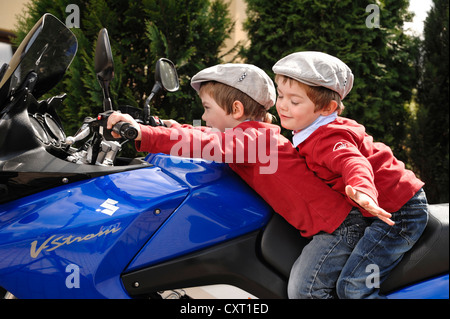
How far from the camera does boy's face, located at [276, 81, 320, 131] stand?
159cm

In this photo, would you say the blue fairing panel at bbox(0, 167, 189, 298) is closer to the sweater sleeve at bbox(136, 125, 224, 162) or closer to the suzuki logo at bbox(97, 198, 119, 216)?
the suzuki logo at bbox(97, 198, 119, 216)

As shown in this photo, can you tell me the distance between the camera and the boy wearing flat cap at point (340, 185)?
4.62ft

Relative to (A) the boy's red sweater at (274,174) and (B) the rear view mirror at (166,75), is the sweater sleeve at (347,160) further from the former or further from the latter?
(B) the rear view mirror at (166,75)

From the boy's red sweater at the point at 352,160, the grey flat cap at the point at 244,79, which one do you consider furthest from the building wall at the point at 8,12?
the boy's red sweater at the point at 352,160

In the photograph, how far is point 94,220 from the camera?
4.28 feet

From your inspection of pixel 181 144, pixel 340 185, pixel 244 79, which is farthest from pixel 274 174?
pixel 244 79

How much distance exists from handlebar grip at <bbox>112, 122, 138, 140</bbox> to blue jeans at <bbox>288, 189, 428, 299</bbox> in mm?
716

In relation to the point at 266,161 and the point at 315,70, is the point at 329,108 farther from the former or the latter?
the point at 266,161

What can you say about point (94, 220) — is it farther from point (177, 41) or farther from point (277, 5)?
point (277, 5)

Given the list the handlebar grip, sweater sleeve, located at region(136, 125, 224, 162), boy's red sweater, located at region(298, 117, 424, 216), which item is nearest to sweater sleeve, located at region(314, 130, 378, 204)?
boy's red sweater, located at region(298, 117, 424, 216)

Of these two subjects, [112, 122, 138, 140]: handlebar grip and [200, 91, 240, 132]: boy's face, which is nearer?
[112, 122, 138, 140]: handlebar grip

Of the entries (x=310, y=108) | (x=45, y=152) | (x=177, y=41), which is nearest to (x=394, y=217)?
(x=310, y=108)

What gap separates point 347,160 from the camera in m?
1.36

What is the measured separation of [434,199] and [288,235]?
14.3ft
